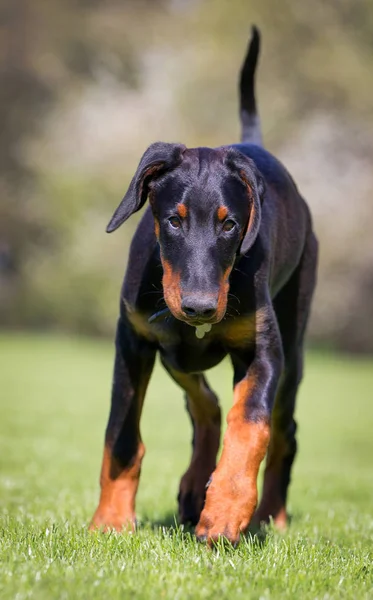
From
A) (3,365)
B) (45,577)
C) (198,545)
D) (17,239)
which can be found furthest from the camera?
(17,239)

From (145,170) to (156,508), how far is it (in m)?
2.52

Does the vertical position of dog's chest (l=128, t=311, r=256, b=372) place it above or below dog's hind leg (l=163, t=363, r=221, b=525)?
above

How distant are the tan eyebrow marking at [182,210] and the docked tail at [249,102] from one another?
1.88 meters

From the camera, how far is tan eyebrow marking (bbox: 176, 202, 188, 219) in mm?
3787

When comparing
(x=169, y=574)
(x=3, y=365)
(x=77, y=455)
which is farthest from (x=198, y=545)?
(x=3, y=365)

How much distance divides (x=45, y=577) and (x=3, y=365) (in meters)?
16.0

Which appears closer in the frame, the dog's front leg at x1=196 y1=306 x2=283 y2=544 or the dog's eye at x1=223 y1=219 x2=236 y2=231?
the dog's front leg at x1=196 y1=306 x2=283 y2=544

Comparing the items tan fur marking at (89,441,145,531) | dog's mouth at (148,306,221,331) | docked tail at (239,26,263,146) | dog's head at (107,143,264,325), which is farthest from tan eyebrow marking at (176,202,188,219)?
docked tail at (239,26,263,146)

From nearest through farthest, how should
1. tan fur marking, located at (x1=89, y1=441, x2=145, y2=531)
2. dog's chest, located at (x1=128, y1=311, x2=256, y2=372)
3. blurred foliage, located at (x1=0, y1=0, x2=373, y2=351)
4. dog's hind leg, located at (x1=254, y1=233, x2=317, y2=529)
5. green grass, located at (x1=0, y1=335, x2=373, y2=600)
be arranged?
green grass, located at (x1=0, y1=335, x2=373, y2=600)
dog's chest, located at (x1=128, y1=311, x2=256, y2=372)
tan fur marking, located at (x1=89, y1=441, x2=145, y2=531)
dog's hind leg, located at (x1=254, y1=233, x2=317, y2=529)
blurred foliage, located at (x1=0, y1=0, x2=373, y2=351)

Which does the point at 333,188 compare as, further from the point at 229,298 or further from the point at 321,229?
the point at 229,298

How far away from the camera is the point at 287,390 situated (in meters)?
5.08

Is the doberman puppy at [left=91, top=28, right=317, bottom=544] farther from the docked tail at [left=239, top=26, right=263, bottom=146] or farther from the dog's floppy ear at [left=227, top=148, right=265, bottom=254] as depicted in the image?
the docked tail at [left=239, top=26, right=263, bottom=146]

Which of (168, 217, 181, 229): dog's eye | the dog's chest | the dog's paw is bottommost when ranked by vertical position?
the dog's paw

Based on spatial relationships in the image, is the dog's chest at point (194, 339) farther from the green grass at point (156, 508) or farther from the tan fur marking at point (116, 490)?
the green grass at point (156, 508)
